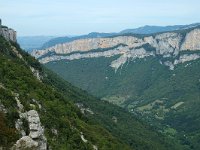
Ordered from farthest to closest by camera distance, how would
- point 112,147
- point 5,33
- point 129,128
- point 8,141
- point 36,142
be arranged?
point 129,128, point 5,33, point 112,147, point 8,141, point 36,142

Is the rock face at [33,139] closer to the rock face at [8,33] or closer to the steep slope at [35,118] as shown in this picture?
the steep slope at [35,118]

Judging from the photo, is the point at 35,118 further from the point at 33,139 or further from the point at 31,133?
the point at 33,139

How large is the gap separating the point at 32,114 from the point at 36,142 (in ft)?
23.2

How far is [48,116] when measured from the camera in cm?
6688

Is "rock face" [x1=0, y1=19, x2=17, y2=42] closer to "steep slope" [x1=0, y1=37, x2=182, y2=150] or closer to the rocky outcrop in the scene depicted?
"steep slope" [x1=0, y1=37, x2=182, y2=150]

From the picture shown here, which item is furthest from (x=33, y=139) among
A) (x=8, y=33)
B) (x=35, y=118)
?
(x=8, y=33)

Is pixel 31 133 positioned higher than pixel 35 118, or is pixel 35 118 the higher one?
pixel 35 118

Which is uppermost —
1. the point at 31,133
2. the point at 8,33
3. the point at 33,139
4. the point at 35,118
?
the point at 8,33

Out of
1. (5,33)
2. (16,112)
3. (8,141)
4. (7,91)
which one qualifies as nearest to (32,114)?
(8,141)

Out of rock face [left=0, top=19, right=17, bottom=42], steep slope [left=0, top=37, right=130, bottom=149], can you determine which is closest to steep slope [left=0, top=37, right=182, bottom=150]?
steep slope [left=0, top=37, right=130, bottom=149]

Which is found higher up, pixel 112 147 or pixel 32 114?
pixel 32 114

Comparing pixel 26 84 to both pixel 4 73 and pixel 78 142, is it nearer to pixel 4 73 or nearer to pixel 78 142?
pixel 4 73

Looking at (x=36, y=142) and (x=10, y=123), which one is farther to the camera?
(x=10, y=123)

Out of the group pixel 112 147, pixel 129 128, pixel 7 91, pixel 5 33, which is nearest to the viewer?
pixel 7 91
